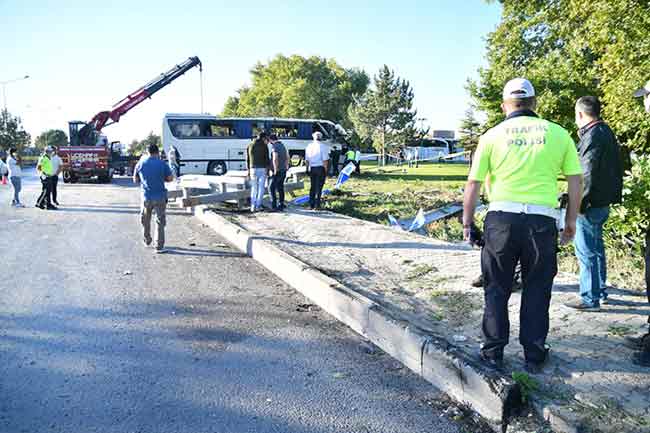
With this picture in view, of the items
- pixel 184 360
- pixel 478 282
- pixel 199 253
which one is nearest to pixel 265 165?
pixel 199 253

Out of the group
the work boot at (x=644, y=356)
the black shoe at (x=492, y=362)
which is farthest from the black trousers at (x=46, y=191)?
the work boot at (x=644, y=356)

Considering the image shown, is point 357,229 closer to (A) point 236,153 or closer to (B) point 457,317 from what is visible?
(B) point 457,317

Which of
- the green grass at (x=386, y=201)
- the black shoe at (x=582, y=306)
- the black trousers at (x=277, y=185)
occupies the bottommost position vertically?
the black shoe at (x=582, y=306)

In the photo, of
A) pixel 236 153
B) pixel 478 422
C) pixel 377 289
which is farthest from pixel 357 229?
pixel 236 153

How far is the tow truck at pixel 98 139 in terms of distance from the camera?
75.6 ft

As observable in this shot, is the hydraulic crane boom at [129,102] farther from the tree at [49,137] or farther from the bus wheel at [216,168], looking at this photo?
the tree at [49,137]

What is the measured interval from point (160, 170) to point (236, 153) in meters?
18.9

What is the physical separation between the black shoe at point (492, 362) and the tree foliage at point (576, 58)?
751 cm

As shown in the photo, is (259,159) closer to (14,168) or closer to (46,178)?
(46,178)

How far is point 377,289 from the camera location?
5180 millimetres

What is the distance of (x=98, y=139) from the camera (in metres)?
26.6

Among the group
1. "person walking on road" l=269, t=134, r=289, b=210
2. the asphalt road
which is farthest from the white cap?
"person walking on road" l=269, t=134, r=289, b=210

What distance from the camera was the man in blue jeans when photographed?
13.2 feet

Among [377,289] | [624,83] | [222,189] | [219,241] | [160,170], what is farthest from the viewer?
[222,189]
